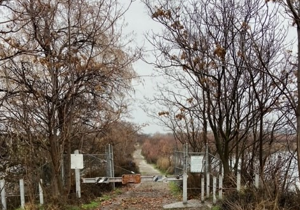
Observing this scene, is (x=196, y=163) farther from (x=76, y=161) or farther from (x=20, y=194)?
(x=20, y=194)

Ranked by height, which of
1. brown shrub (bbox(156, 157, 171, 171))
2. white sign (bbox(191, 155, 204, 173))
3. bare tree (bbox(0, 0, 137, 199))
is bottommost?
brown shrub (bbox(156, 157, 171, 171))

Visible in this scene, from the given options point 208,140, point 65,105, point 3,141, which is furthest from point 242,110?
point 3,141

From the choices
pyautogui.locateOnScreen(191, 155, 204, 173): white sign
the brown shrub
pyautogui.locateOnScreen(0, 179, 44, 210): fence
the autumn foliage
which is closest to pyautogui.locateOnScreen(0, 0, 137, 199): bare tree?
pyautogui.locateOnScreen(0, 179, 44, 210): fence

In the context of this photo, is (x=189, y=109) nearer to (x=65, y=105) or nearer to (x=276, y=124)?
(x=276, y=124)

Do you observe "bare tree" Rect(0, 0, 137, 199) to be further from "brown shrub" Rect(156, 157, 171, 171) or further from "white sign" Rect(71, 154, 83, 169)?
"brown shrub" Rect(156, 157, 171, 171)

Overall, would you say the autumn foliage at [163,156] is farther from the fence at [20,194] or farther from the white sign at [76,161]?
the fence at [20,194]

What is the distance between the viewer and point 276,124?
1000 cm

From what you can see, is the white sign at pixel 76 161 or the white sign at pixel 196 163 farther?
the white sign at pixel 196 163

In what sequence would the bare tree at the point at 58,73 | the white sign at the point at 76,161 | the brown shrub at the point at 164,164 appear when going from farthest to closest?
the brown shrub at the point at 164,164 < the white sign at the point at 76,161 < the bare tree at the point at 58,73

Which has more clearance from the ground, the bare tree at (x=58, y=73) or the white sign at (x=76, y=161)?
the bare tree at (x=58, y=73)

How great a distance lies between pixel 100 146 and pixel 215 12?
7.94 m

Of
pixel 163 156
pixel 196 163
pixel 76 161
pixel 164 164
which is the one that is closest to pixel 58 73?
pixel 76 161

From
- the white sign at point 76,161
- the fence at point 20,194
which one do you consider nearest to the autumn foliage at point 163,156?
the white sign at point 76,161

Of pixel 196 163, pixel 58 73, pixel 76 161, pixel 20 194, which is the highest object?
pixel 58 73
